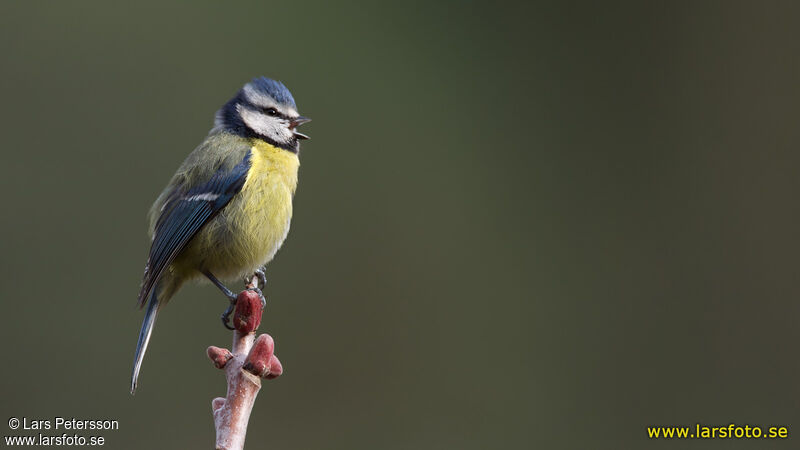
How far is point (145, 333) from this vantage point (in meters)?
2.16

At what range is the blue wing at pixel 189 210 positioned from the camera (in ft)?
7.48

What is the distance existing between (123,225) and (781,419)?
3084 mm

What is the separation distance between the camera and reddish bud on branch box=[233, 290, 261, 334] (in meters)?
1.43

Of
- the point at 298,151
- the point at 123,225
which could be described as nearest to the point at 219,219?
the point at 298,151

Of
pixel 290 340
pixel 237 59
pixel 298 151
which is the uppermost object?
pixel 237 59

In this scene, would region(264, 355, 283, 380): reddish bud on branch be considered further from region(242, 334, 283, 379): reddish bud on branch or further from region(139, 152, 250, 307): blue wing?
region(139, 152, 250, 307): blue wing

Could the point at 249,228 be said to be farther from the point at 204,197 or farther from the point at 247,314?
the point at 247,314

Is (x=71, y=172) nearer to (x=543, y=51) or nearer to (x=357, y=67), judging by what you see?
(x=357, y=67)

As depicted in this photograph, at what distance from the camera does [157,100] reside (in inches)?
182

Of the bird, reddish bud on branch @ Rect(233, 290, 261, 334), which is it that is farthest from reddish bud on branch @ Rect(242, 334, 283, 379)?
the bird

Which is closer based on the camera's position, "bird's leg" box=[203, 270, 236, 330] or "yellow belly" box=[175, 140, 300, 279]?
"bird's leg" box=[203, 270, 236, 330]

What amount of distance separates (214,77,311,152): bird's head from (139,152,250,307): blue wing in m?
0.13

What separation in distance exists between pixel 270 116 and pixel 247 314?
1182mm

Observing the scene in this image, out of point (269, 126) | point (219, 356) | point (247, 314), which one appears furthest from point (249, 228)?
point (219, 356)
